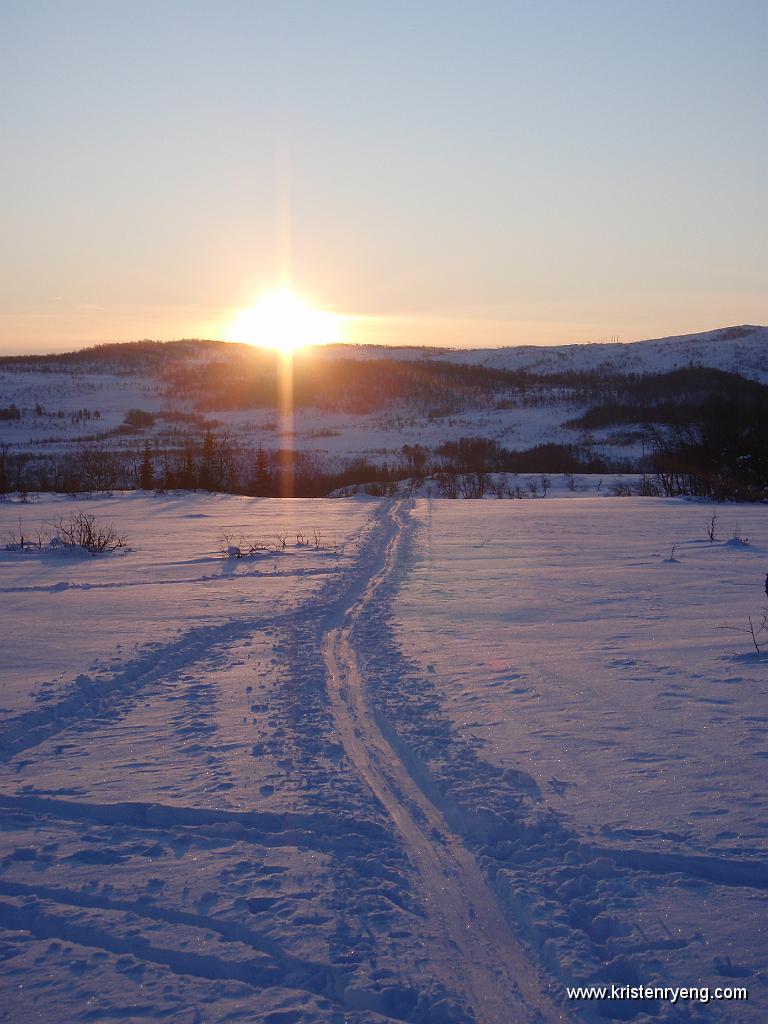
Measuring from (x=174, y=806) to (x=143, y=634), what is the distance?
11.4 ft

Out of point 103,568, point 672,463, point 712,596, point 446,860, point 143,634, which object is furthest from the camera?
point 672,463

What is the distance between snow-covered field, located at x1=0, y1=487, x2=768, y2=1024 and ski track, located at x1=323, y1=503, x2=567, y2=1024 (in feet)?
0.04

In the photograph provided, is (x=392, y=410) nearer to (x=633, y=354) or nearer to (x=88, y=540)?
(x=633, y=354)

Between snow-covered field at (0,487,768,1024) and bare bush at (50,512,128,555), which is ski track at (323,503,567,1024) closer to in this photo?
snow-covered field at (0,487,768,1024)

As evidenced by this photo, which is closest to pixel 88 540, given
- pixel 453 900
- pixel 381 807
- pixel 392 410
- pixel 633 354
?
pixel 381 807

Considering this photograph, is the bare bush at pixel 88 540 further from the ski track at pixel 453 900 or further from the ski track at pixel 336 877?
the ski track at pixel 453 900

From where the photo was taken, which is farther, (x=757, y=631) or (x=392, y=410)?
(x=392, y=410)

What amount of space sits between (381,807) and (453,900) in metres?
0.80

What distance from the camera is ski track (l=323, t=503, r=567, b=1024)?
8.82ft

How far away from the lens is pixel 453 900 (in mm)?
3209

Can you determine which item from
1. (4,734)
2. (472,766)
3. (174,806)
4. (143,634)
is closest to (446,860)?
(472,766)

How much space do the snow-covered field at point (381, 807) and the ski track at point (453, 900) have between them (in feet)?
0.04

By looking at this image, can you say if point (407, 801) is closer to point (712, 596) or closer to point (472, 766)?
point (472, 766)

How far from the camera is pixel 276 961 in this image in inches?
113
